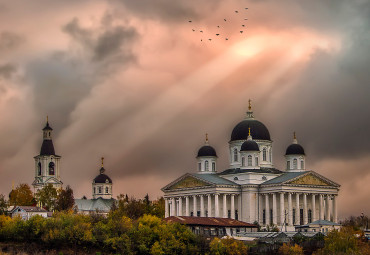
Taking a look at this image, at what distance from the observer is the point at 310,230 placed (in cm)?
12962

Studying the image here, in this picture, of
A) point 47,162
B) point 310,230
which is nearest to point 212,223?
point 310,230

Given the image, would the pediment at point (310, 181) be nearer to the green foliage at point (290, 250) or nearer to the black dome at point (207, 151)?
the black dome at point (207, 151)

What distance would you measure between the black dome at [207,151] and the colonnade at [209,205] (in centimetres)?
812

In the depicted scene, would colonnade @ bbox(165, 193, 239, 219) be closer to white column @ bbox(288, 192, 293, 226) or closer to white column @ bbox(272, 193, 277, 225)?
white column @ bbox(272, 193, 277, 225)

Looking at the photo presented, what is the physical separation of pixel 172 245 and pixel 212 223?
2005 cm

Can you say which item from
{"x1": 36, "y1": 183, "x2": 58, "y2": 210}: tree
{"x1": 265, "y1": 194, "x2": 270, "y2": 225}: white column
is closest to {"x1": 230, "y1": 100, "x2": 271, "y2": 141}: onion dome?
{"x1": 265, "y1": 194, "x2": 270, "y2": 225}: white column

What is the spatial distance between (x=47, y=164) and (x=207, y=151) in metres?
57.2

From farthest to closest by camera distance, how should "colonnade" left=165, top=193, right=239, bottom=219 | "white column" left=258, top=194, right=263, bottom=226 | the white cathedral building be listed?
"colonnade" left=165, top=193, right=239, bottom=219 → "white column" left=258, top=194, right=263, bottom=226 → the white cathedral building

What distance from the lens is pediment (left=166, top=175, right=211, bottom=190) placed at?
140250 millimetres

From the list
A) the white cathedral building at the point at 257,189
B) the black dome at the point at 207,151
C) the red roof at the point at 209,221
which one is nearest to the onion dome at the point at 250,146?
the white cathedral building at the point at 257,189

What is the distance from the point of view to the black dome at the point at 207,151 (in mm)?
148375

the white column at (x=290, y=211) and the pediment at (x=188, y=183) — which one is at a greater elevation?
the pediment at (x=188, y=183)

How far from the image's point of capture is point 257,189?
138625 mm

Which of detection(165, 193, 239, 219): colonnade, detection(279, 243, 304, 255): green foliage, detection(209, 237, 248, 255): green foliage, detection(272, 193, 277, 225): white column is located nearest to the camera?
detection(209, 237, 248, 255): green foliage
